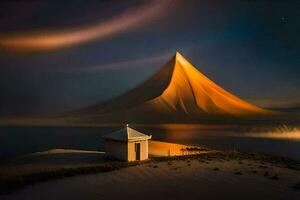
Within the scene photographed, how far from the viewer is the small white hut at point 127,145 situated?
18.7 m

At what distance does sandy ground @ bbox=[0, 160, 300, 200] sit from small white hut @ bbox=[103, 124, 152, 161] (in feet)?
4.75

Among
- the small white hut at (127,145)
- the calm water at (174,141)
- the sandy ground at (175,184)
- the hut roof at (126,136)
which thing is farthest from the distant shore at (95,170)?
the calm water at (174,141)

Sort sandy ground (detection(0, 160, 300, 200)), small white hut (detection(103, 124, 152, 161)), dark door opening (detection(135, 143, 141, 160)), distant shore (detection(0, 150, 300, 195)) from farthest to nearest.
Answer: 1. dark door opening (detection(135, 143, 141, 160))
2. small white hut (detection(103, 124, 152, 161))
3. distant shore (detection(0, 150, 300, 195))
4. sandy ground (detection(0, 160, 300, 200))

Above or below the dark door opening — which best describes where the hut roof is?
above

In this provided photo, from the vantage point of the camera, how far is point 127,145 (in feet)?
61.2

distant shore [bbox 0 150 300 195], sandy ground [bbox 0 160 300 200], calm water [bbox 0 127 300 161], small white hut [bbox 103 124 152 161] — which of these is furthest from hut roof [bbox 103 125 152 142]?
calm water [bbox 0 127 300 161]

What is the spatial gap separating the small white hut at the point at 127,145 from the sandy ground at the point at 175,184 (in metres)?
1.45

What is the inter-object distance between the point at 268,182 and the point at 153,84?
3873 inches

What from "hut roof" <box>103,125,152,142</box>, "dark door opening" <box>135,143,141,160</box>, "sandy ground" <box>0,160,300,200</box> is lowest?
"sandy ground" <box>0,160,300,200</box>

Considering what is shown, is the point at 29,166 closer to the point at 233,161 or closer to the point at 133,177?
the point at 133,177

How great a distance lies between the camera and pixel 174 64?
375ft

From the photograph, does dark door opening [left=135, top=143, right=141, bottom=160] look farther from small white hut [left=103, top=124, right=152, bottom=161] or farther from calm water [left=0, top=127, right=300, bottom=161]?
calm water [left=0, top=127, right=300, bottom=161]

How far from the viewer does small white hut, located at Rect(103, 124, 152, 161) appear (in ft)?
61.5

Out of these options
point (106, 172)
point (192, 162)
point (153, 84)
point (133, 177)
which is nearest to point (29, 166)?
point (106, 172)
